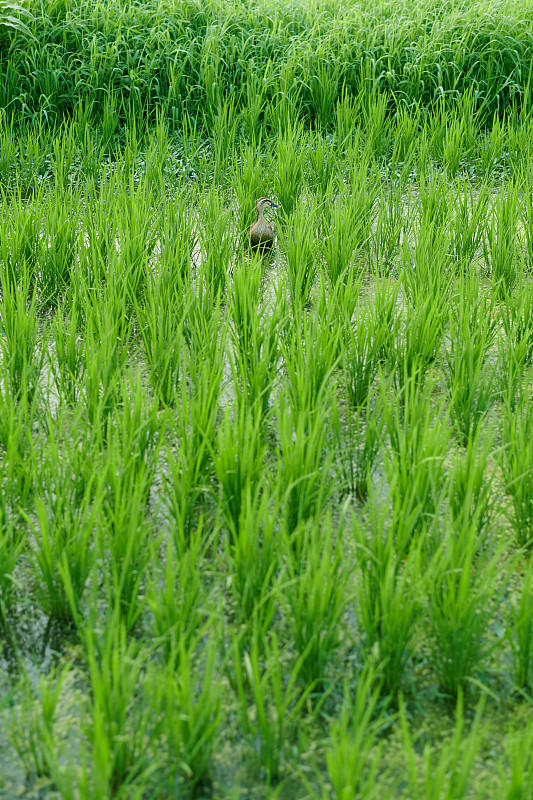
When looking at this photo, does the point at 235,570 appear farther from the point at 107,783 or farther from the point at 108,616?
the point at 107,783

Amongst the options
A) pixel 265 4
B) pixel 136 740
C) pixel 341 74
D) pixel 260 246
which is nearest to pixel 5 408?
pixel 136 740

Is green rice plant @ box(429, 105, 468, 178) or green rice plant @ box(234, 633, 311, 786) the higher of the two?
green rice plant @ box(429, 105, 468, 178)

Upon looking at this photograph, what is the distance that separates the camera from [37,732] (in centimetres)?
133

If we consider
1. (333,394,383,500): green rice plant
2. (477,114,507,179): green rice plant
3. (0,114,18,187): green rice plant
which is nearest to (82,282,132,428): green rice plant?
(333,394,383,500): green rice plant

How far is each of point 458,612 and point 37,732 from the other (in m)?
0.67

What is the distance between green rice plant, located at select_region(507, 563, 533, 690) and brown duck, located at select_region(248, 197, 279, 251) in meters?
1.69

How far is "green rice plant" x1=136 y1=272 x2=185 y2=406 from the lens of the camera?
2.13 metres

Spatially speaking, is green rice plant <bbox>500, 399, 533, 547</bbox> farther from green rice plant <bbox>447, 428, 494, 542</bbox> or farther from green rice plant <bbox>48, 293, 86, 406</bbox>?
green rice plant <bbox>48, 293, 86, 406</bbox>

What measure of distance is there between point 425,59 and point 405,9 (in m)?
0.54

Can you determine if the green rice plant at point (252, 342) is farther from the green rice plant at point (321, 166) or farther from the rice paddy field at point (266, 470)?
the green rice plant at point (321, 166)

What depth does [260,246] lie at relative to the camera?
2.94 m

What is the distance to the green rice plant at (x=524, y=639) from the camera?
1.41 metres

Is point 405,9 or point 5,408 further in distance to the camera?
point 405,9

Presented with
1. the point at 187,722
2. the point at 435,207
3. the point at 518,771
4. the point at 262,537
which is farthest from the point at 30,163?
the point at 518,771
